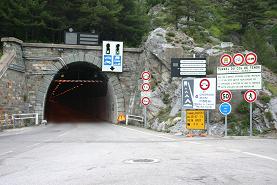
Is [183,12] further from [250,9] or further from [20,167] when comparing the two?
[20,167]

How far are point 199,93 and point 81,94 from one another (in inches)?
1589

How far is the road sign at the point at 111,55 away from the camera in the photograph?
31422 mm

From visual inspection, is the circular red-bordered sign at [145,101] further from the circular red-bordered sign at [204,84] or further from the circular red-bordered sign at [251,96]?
the circular red-bordered sign at [251,96]

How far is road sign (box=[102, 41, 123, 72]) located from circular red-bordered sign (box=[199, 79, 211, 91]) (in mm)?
13912

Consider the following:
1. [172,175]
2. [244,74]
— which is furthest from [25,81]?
[172,175]

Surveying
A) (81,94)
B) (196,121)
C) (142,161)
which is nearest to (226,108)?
(196,121)

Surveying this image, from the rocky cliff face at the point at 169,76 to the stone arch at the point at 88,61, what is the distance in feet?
11.6

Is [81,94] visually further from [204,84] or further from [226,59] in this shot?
[226,59]

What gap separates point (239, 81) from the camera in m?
17.8

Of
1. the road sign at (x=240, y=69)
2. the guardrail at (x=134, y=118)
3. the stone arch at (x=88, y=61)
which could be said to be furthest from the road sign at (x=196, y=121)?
the stone arch at (x=88, y=61)

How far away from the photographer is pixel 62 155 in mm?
10422

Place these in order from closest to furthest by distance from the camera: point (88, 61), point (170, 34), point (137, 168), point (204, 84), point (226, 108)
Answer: point (137, 168) → point (226, 108) → point (204, 84) → point (170, 34) → point (88, 61)

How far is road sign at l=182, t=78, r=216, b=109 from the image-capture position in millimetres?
18484

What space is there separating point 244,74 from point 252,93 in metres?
1.07
